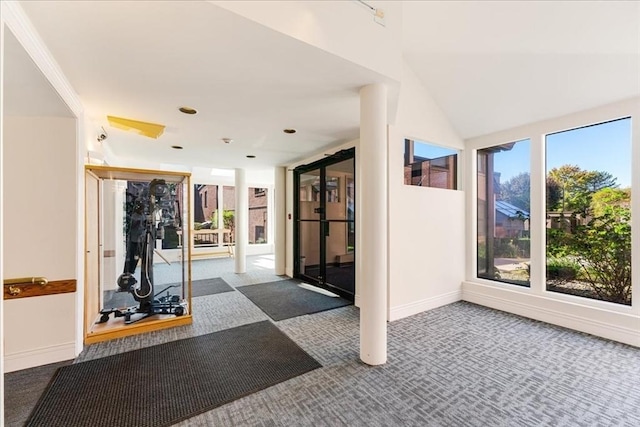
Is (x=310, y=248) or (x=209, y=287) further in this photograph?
(x=310, y=248)

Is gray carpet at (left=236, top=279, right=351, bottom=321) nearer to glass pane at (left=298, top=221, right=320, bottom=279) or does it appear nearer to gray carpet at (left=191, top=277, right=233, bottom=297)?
gray carpet at (left=191, top=277, right=233, bottom=297)

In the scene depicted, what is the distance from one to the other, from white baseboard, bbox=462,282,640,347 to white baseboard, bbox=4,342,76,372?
5.06 m

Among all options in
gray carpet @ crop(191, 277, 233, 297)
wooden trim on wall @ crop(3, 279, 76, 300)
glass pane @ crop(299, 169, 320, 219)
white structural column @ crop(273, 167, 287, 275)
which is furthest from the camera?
white structural column @ crop(273, 167, 287, 275)

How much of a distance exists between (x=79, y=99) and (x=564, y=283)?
235 inches

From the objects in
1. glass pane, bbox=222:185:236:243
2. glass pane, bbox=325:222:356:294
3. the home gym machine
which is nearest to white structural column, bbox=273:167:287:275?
glass pane, bbox=325:222:356:294

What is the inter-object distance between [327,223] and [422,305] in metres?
2.09

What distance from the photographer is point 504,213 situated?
4062mm

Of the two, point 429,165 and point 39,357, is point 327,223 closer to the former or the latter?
point 429,165

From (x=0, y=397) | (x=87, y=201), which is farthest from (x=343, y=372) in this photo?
(x=87, y=201)

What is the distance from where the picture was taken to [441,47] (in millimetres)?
3186

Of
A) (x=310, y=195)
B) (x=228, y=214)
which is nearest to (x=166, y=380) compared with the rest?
(x=310, y=195)

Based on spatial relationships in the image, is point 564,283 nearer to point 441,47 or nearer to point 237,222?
point 441,47

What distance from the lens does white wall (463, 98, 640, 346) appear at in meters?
2.88

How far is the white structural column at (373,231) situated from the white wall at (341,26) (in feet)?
1.03
